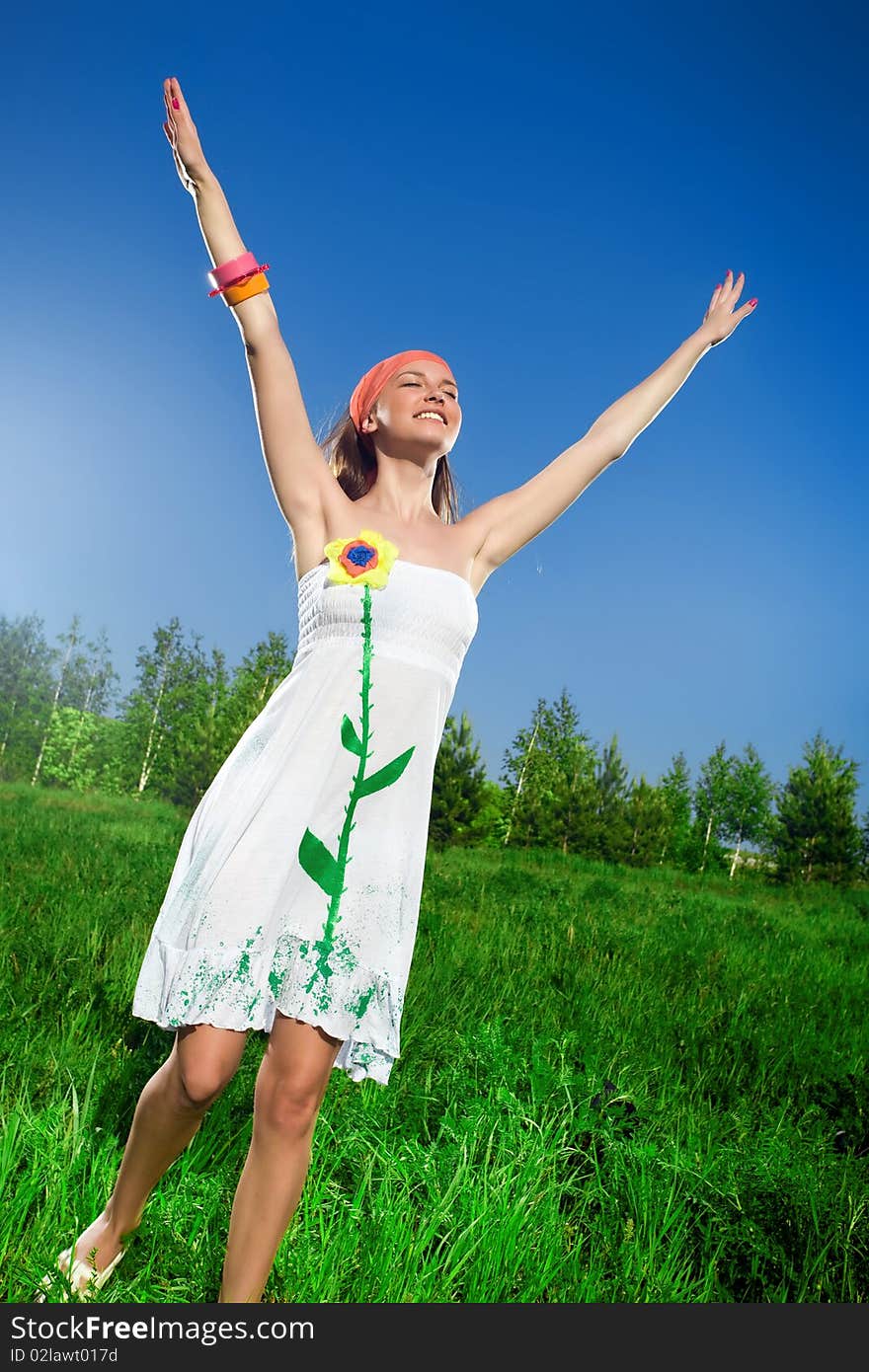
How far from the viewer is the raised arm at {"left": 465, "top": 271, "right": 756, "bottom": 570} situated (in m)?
2.63

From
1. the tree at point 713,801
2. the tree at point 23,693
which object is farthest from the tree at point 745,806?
the tree at point 23,693

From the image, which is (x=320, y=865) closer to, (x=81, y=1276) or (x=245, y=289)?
(x=81, y=1276)

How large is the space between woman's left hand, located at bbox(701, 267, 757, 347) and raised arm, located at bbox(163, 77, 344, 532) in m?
1.47

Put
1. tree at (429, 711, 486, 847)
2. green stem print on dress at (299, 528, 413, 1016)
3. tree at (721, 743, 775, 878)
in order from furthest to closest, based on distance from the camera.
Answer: tree at (721, 743, 775, 878) < tree at (429, 711, 486, 847) < green stem print on dress at (299, 528, 413, 1016)

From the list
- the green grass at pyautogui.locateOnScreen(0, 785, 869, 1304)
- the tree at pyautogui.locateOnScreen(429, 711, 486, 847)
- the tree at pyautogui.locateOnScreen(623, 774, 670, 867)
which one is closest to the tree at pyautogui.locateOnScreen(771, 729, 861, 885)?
the tree at pyautogui.locateOnScreen(623, 774, 670, 867)

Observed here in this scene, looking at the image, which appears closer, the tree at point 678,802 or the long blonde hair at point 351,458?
the long blonde hair at point 351,458

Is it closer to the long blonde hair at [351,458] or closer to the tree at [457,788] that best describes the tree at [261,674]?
the tree at [457,788]

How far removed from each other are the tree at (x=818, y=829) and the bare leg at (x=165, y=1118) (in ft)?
98.4

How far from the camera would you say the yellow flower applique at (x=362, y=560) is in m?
2.23

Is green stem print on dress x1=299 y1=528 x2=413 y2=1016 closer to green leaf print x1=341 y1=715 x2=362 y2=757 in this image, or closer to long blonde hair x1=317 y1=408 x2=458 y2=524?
green leaf print x1=341 y1=715 x2=362 y2=757

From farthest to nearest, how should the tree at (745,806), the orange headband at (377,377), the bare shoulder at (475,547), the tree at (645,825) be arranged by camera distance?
the tree at (745,806) → the tree at (645,825) → the orange headband at (377,377) → the bare shoulder at (475,547)

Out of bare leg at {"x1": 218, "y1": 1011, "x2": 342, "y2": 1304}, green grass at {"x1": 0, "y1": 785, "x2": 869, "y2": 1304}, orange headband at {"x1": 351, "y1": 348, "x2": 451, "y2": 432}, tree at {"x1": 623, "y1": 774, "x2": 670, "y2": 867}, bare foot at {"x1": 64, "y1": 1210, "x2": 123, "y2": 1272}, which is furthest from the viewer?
tree at {"x1": 623, "y1": 774, "x2": 670, "y2": 867}

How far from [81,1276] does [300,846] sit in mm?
1148

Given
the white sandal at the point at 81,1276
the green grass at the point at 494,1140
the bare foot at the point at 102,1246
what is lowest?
the white sandal at the point at 81,1276
